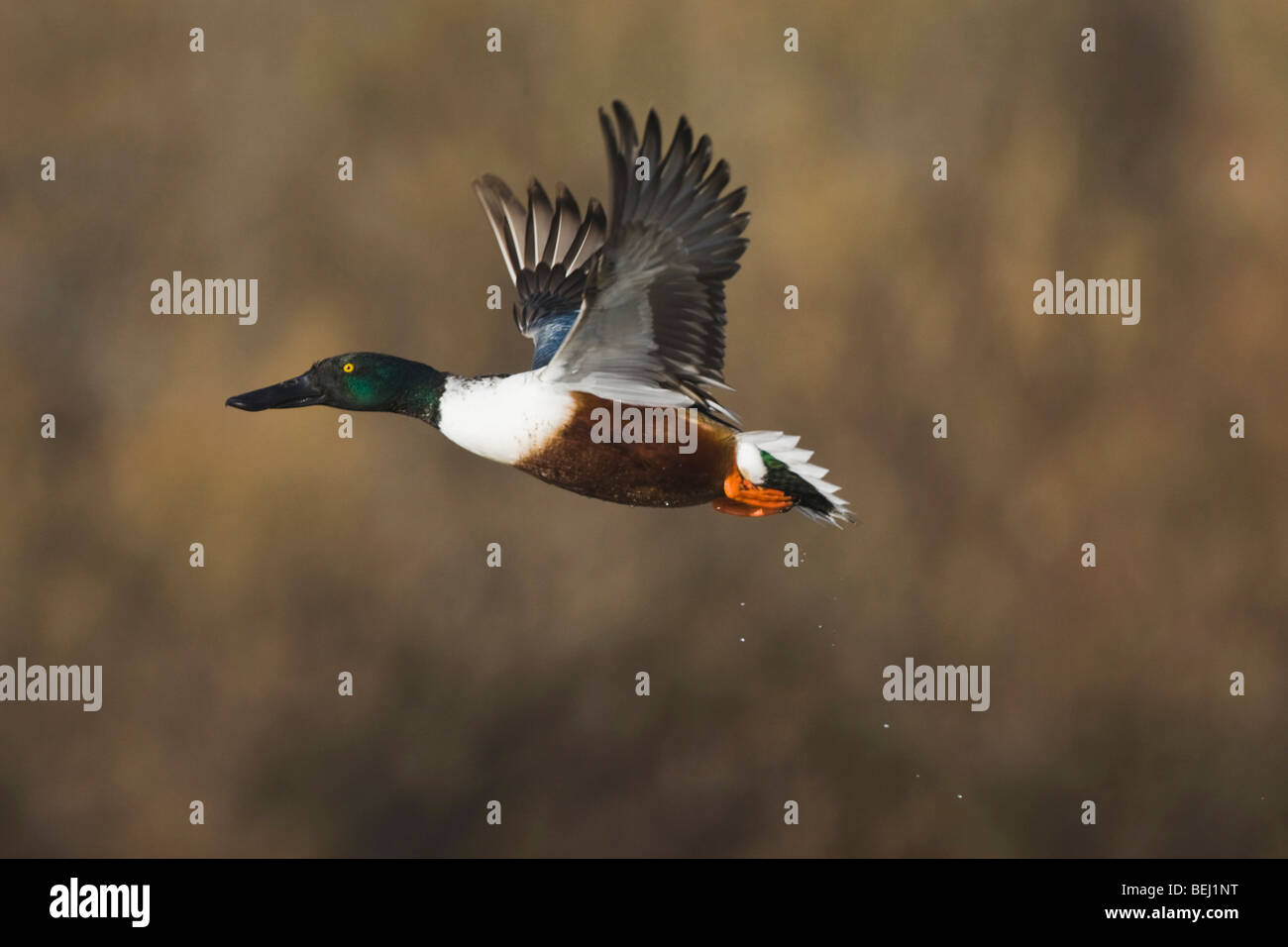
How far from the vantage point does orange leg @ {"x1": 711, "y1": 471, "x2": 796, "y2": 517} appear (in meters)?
2.34

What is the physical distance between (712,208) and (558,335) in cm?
68

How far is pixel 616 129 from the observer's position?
2090mm

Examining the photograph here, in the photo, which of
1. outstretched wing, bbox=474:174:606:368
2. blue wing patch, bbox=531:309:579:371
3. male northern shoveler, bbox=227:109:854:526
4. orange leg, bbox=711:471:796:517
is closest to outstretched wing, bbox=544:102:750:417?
male northern shoveler, bbox=227:109:854:526

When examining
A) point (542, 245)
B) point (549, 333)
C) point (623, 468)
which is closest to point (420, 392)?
point (623, 468)

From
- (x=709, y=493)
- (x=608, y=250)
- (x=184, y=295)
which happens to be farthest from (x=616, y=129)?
(x=184, y=295)

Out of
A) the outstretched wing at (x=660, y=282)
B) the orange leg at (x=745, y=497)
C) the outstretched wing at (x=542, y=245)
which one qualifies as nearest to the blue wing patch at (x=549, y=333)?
the outstretched wing at (x=542, y=245)

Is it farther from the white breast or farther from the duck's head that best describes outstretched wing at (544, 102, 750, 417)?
the duck's head

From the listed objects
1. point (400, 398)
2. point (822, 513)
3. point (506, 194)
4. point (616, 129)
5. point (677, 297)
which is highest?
point (506, 194)

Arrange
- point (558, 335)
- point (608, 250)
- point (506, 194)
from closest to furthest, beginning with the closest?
point (608, 250) → point (558, 335) → point (506, 194)

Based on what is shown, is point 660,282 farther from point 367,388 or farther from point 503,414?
point 367,388

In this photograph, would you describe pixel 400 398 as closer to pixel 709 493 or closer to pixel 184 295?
pixel 709 493

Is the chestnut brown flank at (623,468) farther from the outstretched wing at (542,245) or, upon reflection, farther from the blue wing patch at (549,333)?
the outstretched wing at (542,245)

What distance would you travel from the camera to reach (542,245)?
3.16 meters

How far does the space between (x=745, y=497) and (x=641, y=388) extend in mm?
231
